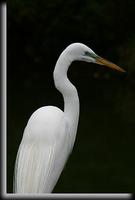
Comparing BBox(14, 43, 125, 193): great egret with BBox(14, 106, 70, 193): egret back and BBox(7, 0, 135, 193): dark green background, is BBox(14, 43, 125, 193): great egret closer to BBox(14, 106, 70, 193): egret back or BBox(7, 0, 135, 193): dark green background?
BBox(14, 106, 70, 193): egret back

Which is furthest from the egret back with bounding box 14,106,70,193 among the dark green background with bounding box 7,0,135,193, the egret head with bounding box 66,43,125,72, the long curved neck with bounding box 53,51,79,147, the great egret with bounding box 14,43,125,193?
the dark green background with bounding box 7,0,135,193

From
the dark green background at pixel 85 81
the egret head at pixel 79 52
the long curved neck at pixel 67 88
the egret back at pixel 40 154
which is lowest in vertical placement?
the dark green background at pixel 85 81

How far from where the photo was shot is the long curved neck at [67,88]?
267 centimetres

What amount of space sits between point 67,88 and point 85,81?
9478 millimetres

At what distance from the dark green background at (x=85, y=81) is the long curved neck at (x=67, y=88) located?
2083 mm

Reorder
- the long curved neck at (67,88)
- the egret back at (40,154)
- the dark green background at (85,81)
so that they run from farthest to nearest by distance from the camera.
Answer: the dark green background at (85,81), the long curved neck at (67,88), the egret back at (40,154)

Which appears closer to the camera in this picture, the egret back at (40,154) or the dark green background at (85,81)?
the egret back at (40,154)

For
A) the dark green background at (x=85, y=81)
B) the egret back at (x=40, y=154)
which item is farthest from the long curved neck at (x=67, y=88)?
the dark green background at (x=85, y=81)

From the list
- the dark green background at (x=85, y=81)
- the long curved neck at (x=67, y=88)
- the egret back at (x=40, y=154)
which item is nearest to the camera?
the egret back at (x=40, y=154)

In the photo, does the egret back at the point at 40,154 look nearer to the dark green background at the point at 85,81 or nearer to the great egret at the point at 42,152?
the great egret at the point at 42,152

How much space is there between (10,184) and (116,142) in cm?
196

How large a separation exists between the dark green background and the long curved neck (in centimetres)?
208

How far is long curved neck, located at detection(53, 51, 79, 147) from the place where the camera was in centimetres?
267

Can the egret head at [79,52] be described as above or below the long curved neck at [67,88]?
above
